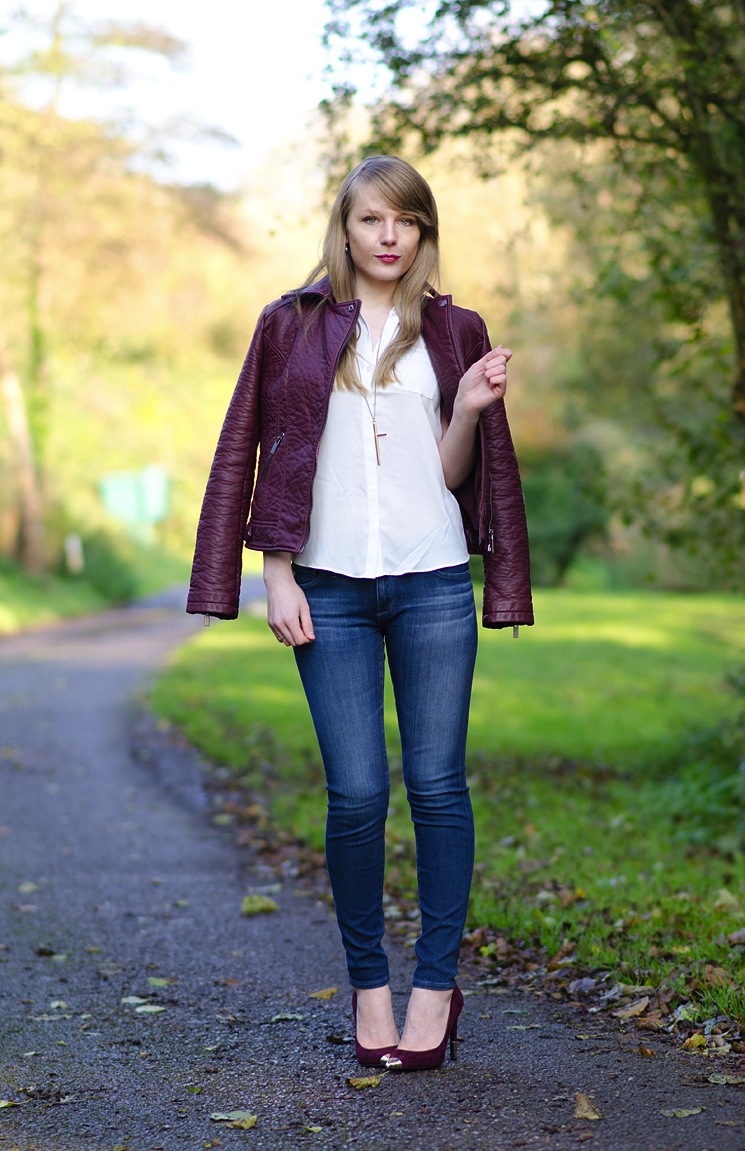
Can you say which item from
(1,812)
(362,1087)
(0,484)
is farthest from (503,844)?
(0,484)

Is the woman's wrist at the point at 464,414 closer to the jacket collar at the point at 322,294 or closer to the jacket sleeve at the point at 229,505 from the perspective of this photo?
the jacket collar at the point at 322,294

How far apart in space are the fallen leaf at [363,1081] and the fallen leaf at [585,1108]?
1.66 ft

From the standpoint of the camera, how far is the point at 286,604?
3.34 m

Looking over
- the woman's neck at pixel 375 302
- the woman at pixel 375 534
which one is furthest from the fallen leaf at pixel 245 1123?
the woman's neck at pixel 375 302

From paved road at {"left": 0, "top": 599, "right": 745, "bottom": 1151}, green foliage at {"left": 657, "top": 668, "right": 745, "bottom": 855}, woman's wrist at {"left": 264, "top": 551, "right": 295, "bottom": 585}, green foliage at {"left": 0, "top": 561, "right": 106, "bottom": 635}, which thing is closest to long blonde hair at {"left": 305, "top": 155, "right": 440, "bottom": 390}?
woman's wrist at {"left": 264, "top": 551, "right": 295, "bottom": 585}

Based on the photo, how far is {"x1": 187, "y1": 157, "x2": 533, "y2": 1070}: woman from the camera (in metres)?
3.36

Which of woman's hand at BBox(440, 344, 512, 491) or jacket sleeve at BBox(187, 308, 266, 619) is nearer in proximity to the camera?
woman's hand at BBox(440, 344, 512, 491)

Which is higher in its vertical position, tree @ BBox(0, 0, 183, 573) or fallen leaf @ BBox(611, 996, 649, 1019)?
tree @ BBox(0, 0, 183, 573)

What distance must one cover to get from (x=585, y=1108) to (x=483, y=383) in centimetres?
175

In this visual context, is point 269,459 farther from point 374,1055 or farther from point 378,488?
point 374,1055

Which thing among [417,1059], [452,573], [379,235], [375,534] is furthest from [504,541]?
[417,1059]

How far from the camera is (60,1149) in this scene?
3.00m

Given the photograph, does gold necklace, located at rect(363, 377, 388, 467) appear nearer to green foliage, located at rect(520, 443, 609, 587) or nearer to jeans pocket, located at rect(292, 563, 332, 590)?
jeans pocket, located at rect(292, 563, 332, 590)

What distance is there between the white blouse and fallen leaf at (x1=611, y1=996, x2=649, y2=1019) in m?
1.47
